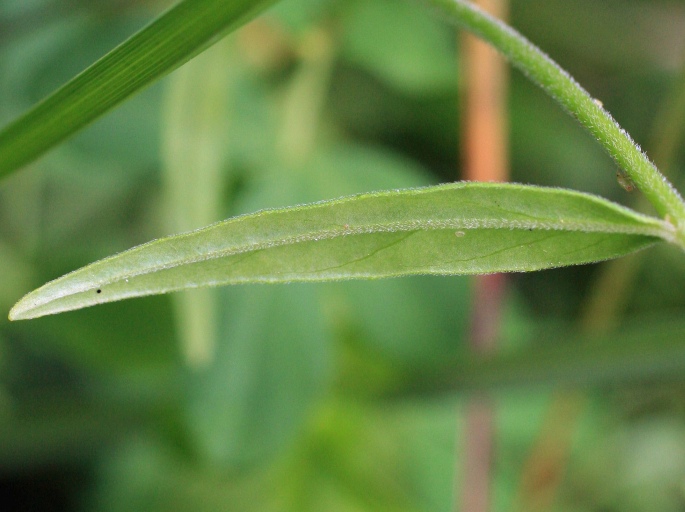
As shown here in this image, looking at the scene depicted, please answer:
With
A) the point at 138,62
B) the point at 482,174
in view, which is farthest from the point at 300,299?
the point at 138,62

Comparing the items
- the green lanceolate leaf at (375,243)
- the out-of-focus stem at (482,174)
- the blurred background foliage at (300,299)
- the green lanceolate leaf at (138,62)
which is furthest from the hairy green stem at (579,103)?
the out-of-focus stem at (482,174)

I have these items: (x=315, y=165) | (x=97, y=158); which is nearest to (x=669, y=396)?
(x=315, y=165)

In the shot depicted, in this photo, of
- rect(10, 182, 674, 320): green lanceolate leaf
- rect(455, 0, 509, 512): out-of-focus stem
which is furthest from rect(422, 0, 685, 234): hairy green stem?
rect(455, 0, 509, 512): out-of-focus stem

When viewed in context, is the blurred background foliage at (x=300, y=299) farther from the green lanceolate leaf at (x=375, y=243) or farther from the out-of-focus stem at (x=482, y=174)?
the green lanceolate leaf at (x=375, y=243)

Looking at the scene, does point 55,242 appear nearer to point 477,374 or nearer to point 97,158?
point 97,158

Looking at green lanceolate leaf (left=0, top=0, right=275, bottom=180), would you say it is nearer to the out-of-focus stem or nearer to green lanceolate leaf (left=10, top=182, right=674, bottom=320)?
green lanceolate leaf (left=10, top=182, right=674, bottom=320)

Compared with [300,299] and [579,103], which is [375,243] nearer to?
[579,103]
